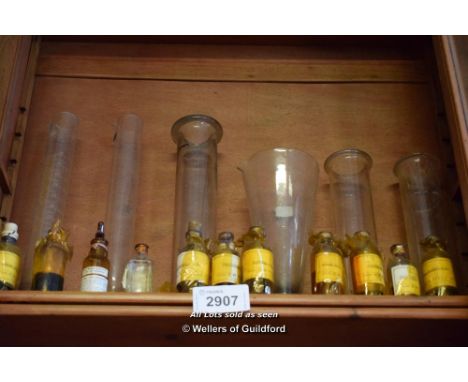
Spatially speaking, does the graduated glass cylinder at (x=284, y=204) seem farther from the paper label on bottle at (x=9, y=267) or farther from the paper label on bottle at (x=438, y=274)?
the paper label on bottle at (x=9, y=267)

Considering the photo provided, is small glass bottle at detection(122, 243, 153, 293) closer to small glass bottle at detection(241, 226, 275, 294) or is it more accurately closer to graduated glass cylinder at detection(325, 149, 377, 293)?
small glass bottle at detection(241, 226, 275, 294)

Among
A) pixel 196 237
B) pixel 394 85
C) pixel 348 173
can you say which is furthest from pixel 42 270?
Result: pixel 394 85

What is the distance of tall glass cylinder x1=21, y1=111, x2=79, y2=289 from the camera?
3.98ft

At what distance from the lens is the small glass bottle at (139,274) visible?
1.14m

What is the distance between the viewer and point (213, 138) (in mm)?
1376

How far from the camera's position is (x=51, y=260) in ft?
3.73

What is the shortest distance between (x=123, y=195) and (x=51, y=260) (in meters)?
A: 0.23

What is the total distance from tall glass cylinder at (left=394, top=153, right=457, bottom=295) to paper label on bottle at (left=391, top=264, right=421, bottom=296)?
36 millimetres

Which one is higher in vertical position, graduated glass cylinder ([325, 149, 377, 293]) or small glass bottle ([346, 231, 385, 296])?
graduated glass cylinder ([325, 149, 377, 293])

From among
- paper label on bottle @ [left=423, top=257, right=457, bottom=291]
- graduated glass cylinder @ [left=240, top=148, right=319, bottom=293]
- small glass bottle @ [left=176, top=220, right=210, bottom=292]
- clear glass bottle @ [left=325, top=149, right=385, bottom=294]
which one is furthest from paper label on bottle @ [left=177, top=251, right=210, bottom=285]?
paper label on bottle @ [left=423, top=257, right=457, bottom=291]

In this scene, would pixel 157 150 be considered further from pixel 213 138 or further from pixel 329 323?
pixel 329 323

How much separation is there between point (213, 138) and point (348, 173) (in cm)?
29

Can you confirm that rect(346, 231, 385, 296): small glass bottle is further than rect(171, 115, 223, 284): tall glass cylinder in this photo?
No

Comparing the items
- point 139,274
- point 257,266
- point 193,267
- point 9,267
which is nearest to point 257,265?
point 257,266
